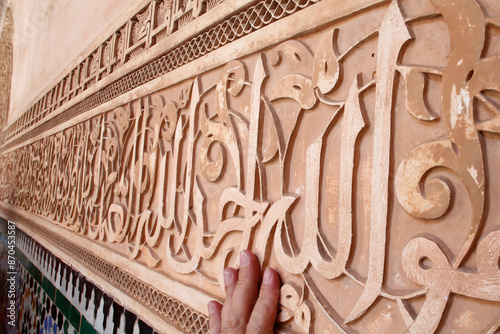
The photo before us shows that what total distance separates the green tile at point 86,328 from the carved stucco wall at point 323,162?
36 centimetres

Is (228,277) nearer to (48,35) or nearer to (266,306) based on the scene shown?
(266,306)

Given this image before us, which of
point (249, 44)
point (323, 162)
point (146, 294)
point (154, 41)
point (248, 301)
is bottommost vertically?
point (146, 294)

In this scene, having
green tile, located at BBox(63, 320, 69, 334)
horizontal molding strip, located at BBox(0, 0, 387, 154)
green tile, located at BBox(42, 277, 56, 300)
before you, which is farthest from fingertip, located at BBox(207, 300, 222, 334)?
green tile, located at BBox(42, 277, 56, 300)

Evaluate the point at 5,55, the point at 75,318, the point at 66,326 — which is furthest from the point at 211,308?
the point at 5,55

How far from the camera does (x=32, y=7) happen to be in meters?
2.93

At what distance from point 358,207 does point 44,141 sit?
2.32m

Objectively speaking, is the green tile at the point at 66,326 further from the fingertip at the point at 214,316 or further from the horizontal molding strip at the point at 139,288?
the fingertip at the point at 214,316

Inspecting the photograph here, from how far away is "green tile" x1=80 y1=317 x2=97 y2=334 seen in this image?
53.6 inches

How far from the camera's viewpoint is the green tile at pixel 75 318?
4.95 feet

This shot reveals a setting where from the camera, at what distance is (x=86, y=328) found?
4.65 feet

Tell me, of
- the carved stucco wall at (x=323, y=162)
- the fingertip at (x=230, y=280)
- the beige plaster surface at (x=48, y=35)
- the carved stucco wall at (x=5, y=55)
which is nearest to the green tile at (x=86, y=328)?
the carved stucco wall at (x=323, y=162)

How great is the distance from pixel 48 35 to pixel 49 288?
1.70 meters

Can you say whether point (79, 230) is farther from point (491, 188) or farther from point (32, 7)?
point (32, 7)

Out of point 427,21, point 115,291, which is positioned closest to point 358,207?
point 427,21
